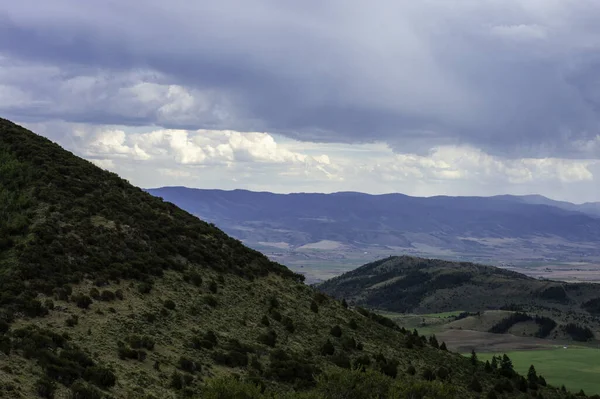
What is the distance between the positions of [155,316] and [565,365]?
13430 cm

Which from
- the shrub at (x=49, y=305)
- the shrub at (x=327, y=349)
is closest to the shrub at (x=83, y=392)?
the shrub at (x=49, y=305)

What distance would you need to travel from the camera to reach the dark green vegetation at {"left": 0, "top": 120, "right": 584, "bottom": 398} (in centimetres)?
3191

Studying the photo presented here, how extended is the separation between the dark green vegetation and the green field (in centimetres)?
7215

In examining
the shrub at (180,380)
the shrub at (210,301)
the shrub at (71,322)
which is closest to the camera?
the shrub at (180,380)

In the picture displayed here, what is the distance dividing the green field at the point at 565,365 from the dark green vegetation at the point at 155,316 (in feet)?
237

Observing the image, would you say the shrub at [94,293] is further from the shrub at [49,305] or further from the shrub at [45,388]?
the shrub at [45,388]

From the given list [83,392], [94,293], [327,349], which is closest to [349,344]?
[327,349]

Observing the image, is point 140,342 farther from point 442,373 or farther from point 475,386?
point 475,386

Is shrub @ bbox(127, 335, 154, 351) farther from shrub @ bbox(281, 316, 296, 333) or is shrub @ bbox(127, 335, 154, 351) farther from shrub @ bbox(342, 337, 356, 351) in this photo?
shrub @ bbox(342, 337, 356, 351)

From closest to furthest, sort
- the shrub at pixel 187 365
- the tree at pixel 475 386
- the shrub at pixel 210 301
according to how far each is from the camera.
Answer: the shrub at pixel 187 365, the shrub at pixel 210 301, the tree at pixel 475 386

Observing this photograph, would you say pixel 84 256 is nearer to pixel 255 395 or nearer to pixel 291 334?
pixel 291 334

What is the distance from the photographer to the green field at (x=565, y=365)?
123 meters

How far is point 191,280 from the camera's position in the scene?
51.1m

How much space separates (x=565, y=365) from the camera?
149m
